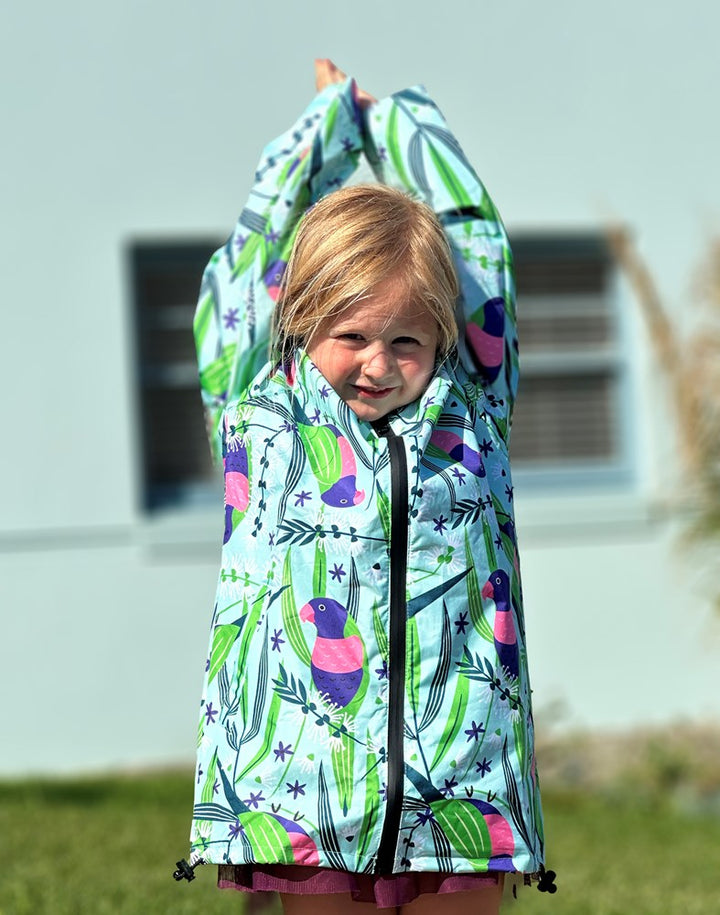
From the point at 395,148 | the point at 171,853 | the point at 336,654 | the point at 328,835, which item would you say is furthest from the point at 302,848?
the point at 171,853

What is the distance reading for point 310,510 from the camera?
1.99 metres

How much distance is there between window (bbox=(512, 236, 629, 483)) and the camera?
6512 mm

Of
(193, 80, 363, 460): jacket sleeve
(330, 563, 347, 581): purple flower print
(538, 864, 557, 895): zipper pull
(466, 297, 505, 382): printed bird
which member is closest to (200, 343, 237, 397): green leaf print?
(193, 80, 363, 460): jacket sleeve

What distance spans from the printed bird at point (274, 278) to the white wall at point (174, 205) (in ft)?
12.1

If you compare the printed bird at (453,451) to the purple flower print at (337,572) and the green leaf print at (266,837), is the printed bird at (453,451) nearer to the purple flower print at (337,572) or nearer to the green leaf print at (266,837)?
the purple flower print at (337,572)

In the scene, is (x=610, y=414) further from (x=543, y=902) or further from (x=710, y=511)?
(x=543, y=902)

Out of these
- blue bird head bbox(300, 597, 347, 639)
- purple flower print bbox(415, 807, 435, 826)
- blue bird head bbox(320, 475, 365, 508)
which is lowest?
purple flower print bbox(415, 807, 435, 826)

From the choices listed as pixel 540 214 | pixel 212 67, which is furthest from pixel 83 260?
pixel 540 214

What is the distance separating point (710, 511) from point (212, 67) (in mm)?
2940

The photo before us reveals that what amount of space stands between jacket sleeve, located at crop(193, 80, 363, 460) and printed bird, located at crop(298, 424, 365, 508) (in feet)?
1.10

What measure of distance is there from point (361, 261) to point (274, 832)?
2.83ft

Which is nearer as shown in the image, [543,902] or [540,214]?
[543,902]

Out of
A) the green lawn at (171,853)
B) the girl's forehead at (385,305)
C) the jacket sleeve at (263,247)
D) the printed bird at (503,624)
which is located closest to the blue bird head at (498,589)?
the printed bird at (503,624)

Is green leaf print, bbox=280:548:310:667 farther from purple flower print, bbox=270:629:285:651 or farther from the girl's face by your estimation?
the girl's face
